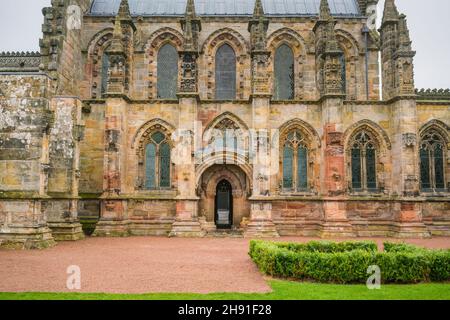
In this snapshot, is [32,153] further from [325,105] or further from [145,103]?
[325,105]

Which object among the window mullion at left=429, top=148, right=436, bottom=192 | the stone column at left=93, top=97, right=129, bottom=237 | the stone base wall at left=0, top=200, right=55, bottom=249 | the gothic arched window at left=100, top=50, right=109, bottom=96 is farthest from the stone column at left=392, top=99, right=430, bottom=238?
the gothic arched window at left=100, top=50, right=109, bottom=96

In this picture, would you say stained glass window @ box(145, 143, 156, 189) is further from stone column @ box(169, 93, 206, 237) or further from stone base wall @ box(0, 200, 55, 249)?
stone base wall @ box(0, 200, 55, 249)

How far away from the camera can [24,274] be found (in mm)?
10219

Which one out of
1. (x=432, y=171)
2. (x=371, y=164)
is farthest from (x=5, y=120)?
(x=432, y=171)

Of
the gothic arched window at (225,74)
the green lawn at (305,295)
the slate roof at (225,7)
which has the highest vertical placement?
the slate roof at (225,7)

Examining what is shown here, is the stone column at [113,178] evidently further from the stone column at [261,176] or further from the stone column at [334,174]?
the stone column at [334,174]

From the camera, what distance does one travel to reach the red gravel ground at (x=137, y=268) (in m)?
8.94

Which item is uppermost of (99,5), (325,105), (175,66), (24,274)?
(99,5)

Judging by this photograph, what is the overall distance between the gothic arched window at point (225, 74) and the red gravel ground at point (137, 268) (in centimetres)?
1292

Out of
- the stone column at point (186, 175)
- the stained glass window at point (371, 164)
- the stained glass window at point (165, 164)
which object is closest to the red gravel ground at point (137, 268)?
the stone column at point (186, 175)

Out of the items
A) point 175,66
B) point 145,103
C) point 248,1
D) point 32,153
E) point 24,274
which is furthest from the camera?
point 248,1

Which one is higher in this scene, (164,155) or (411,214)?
(164,155)

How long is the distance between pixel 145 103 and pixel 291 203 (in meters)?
9.53

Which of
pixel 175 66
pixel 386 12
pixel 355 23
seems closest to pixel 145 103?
pixel 175 66
